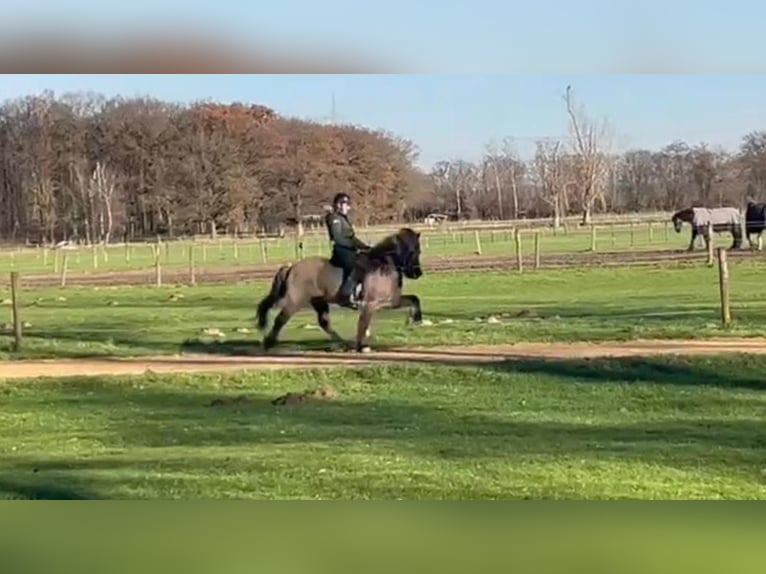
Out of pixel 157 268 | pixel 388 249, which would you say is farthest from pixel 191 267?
pixel 388 249

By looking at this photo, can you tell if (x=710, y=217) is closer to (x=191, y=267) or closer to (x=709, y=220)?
(x=709, y=220)

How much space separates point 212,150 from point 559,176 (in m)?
1.79

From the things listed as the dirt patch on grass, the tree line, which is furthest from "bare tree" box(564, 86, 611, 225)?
the dirt patch on grass

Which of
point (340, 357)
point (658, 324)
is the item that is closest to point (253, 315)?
point (340, 357)

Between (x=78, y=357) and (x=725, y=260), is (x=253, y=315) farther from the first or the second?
(x=725, y=260)

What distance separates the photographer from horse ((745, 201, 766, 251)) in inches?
250

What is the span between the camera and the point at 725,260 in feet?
20.9

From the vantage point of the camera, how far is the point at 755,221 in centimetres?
636

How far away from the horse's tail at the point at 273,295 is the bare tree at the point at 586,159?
1564 millimetres

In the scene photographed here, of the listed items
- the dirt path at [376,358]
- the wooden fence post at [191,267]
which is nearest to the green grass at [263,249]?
the wooden fence post at [191,267]

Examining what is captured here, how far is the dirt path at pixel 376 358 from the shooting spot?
6.17 m

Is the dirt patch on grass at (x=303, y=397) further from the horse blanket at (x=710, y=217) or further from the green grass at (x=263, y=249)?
the horse blanket at (x=710, y=217)

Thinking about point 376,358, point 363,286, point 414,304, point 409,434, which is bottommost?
point 409,434

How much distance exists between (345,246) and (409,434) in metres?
1.01
